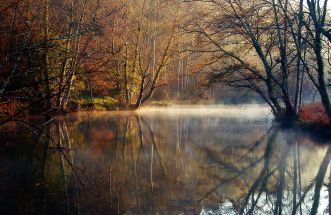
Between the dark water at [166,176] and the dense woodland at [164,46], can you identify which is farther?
the dense woodland at [164,46]

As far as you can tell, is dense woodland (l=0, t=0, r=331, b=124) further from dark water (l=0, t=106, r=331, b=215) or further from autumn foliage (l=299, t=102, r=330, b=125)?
dark water (l=0, t=106, r=331, b=215)

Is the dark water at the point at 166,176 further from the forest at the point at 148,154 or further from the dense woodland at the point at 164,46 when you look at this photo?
the dense woodland at the point at 164,46

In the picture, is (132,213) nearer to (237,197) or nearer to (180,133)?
(237,197)

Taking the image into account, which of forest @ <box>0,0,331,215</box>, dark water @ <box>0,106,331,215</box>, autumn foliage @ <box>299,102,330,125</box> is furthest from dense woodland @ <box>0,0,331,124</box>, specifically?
dark water @ <box>0,106,331,215</box>

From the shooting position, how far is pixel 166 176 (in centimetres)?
727

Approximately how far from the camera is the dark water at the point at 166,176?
5320 millimetres

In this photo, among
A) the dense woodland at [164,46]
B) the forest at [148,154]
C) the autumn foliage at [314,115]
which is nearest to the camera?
the forest at [148,154]

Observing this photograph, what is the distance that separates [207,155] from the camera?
9641mm

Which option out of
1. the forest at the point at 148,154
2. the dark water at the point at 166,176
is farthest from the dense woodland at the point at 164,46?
the dark water at the point at 166,176

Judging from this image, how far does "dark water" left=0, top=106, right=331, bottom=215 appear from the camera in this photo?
532cm

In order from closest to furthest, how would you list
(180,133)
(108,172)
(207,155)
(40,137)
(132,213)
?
(132,213), (108,172), (207,155), (40,137), (180,133)

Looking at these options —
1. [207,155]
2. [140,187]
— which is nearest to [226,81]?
[207,155]

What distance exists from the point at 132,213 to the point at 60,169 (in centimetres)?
333

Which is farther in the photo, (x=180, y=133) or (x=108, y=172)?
(x=180, y=133)
